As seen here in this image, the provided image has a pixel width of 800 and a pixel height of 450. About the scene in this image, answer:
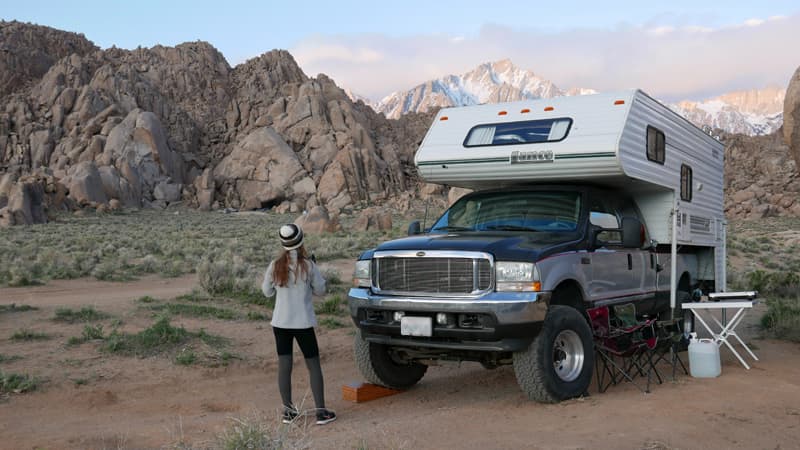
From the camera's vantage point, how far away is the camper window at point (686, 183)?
1019 centimetres

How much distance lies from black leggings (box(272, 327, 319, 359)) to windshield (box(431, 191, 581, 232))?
7.43 ft

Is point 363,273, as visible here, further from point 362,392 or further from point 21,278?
point 21,278

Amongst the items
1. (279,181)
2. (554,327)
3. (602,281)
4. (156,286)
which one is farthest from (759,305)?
(279,181)

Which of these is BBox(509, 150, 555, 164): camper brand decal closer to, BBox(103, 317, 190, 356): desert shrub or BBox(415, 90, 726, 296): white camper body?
BBox(415, 90, 726, 296): white camper body

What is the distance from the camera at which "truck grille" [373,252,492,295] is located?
6855 millimetres

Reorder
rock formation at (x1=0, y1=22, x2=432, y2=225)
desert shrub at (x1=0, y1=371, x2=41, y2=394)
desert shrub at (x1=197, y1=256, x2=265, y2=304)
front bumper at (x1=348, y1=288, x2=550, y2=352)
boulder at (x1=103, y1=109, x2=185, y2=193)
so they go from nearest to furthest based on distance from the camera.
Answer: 1. front bumper at (x1=348, y1=288, x2=550, y2=352)
2. desert shrub at (x1=0, y1=371, x2=41, y2=394)
3. desert shrub at (x1=197, y1=256, x2=265, y2=304)
4. boulder at (x1=103, y1=109, x2=185, y2=193)
5. rock formation at (x1=0, y1=22, x2=432, y2=225)

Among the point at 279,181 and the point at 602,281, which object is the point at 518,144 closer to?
the point at 602,281

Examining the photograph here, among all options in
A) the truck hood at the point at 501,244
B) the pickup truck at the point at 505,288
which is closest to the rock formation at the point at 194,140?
the pickup truck at the point at 505,288

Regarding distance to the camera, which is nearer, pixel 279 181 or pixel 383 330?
pixel 383 330

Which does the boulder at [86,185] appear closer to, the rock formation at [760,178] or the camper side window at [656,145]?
the rock formation at [760,178]

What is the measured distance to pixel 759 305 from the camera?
1540 centimetres

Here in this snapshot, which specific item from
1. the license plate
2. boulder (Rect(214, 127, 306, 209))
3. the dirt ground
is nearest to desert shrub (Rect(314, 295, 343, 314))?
the dirt ground

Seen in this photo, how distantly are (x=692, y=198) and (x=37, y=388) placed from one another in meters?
8.78

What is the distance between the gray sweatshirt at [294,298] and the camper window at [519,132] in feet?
10.1
